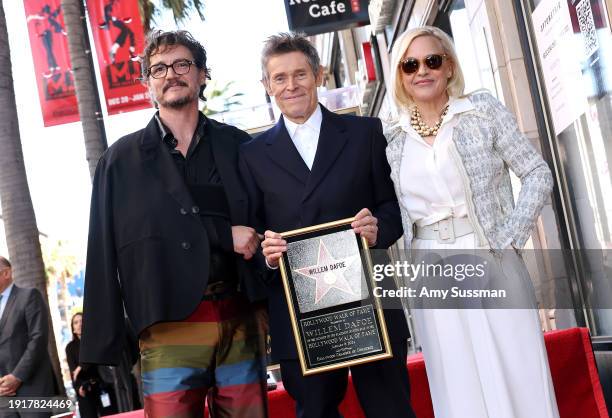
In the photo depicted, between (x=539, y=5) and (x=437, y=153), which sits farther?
(x=539, y=5)

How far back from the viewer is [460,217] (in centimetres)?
368

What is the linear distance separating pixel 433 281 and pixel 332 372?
0.59 metres

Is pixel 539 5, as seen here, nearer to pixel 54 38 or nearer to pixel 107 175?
pixel 107 175

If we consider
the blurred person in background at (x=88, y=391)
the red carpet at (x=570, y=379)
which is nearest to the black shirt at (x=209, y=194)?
the red carpet at (x=570, y=379)

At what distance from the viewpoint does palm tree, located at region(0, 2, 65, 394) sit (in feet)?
40.3

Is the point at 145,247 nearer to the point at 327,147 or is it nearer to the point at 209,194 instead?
the point at 209,194

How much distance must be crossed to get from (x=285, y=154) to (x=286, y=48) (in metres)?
0.48

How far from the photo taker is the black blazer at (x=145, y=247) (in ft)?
12.4

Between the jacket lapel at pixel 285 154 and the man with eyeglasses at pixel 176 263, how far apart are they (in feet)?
0.71

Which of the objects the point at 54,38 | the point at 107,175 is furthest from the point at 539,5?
the point at 54,38

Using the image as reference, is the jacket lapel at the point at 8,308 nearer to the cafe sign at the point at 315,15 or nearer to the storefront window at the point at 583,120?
the storefront window at the point at 583,120

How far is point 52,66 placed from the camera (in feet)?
48.7

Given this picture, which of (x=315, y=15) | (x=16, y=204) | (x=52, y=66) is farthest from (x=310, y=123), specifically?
(x=52, y=66)

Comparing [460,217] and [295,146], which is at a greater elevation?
[295,146]
